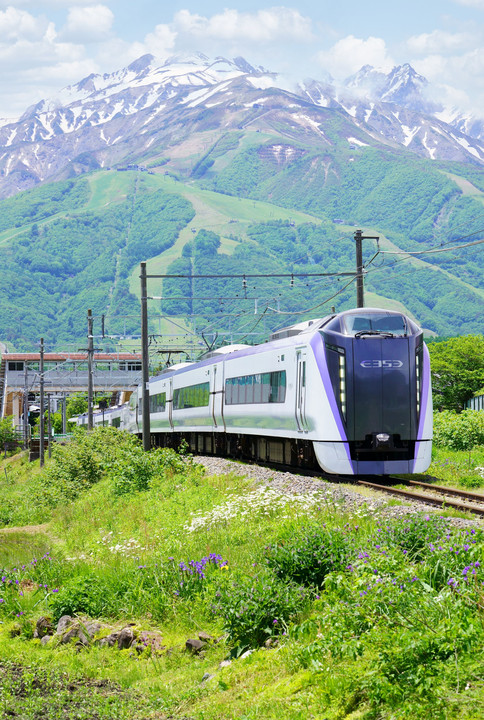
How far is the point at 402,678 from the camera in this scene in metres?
6.65

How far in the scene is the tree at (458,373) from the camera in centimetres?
6850

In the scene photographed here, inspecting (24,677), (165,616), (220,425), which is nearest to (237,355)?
(220,425)

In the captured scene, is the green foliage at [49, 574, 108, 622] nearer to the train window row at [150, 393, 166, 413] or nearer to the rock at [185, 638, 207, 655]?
the rock at [185, 638, 207, 655]

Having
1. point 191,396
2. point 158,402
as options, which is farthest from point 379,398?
point 158,402

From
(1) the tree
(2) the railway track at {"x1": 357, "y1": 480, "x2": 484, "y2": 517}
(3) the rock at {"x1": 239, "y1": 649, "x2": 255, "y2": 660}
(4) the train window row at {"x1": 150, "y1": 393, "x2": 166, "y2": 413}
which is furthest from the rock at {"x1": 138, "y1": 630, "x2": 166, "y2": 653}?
(1) the tree

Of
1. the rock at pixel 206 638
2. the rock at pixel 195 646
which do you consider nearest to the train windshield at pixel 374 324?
the rock at pixel 206 638

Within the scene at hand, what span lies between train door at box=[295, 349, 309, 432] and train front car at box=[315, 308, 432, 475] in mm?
1074

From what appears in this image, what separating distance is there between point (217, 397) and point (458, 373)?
41583 mm

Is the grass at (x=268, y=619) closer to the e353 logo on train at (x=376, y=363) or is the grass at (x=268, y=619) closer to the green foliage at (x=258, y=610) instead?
the green foliage at (x=258, y=610)

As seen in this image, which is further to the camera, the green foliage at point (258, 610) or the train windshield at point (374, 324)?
the train windshield at point (374, 324)

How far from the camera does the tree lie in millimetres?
68500

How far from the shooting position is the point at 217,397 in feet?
101

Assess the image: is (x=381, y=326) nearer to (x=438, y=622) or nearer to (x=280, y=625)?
(x=280, y=625)

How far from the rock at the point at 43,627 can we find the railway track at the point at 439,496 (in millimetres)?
6225
